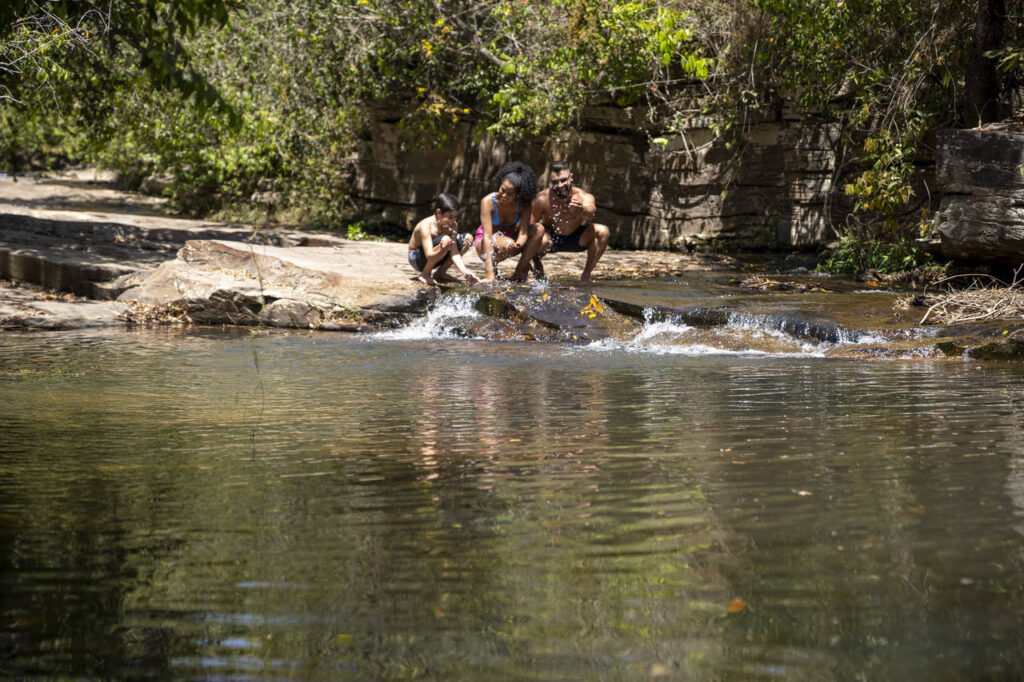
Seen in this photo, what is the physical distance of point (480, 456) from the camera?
5.09m

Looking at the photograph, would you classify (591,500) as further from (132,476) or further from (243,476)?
(132,476)

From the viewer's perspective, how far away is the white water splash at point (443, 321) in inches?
429

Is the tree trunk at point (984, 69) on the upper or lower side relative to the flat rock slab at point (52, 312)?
upper

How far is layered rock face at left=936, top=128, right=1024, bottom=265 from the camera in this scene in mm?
11648

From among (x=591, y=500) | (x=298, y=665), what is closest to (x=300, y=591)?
(x=298, y=665)

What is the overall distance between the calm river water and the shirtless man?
524cm

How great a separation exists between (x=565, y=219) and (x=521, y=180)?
72 cm

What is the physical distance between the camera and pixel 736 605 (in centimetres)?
307

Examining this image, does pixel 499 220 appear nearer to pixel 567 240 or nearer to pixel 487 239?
pixel 487 239

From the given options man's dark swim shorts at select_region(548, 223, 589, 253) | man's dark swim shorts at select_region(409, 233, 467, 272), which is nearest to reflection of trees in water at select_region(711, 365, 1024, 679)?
man's dark swim shorts at select_region(548, 223, 589, 253)

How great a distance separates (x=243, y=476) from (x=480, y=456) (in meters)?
1.11

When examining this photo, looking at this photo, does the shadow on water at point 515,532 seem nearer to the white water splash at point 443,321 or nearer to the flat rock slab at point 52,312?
the white water splash at point 443,321

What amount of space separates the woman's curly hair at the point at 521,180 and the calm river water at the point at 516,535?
17.5 feet

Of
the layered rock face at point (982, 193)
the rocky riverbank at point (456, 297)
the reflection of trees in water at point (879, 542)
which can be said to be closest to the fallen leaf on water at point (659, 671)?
the reflection of trees in water at point (879, 542)
